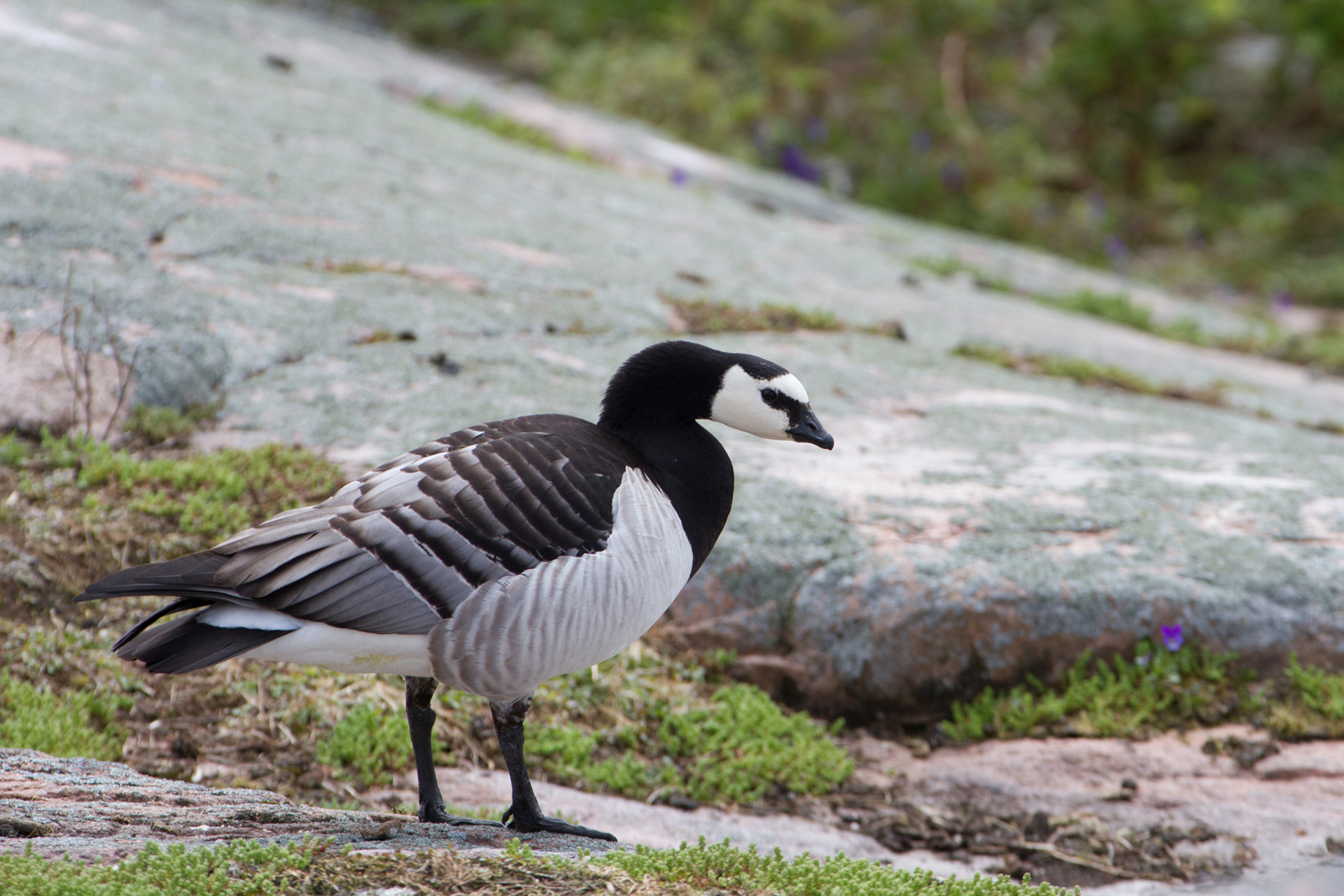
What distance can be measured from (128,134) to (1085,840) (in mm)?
6351

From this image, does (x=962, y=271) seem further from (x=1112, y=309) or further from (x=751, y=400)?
(x=751, y=400)

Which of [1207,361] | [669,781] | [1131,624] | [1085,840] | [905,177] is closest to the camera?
[1085,840]

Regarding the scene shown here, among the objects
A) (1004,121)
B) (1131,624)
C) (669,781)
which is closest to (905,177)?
(1004,121)

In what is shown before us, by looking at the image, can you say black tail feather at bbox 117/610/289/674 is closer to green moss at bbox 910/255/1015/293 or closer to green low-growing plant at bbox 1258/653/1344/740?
green low-growing plant at bbox 1258/653/1344/740

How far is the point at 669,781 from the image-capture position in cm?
433

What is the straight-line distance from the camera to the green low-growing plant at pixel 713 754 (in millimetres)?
4281

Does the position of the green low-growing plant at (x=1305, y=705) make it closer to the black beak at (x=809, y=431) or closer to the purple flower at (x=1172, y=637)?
the purple flower at (x=1172, y=637)

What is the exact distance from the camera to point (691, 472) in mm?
3678

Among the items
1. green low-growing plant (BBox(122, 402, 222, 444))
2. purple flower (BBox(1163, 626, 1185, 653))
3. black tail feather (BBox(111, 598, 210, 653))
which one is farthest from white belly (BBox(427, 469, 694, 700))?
green low-growing plant (BBox(122, 402, 222, 444))

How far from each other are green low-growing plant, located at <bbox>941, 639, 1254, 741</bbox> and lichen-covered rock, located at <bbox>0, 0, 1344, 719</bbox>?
3.9 inches

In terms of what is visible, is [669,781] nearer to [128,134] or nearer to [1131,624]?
[1131,624]

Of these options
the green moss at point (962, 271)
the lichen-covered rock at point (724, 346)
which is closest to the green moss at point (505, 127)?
the lichen-covered rock at point (724, 346)

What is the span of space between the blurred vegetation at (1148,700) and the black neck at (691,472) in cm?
160

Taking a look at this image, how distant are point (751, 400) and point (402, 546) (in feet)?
4.02
